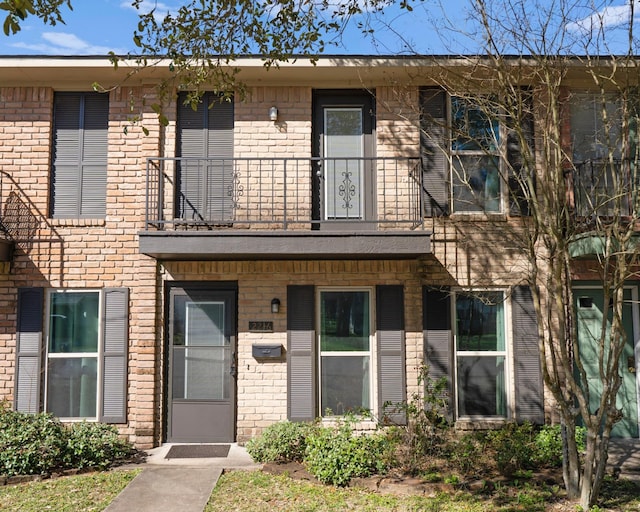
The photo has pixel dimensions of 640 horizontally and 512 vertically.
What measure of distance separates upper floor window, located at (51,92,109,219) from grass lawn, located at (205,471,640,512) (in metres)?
4.50

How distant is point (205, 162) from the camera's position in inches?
325

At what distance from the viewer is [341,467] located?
6422 millimetres

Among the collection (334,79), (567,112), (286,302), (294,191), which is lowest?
(286,302)

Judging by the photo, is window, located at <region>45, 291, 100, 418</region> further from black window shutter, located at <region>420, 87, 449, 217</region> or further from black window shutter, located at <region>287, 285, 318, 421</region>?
black window shutter, located at <region>420, 87, 449, 217</region>

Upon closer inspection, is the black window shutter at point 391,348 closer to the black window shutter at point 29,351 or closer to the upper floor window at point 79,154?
the upper floor window at point 79,154

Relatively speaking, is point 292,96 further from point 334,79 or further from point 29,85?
point 29,85

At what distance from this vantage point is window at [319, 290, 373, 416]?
8047mm

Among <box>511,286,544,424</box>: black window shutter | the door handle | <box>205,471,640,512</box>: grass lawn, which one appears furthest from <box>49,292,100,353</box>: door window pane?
→ <box>511,286,544,424</box>: black window shutter

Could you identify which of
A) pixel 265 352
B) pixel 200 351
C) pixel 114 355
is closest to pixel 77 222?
pixel 114 355

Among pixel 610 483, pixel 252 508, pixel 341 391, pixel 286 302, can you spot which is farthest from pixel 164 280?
pixel 610 483

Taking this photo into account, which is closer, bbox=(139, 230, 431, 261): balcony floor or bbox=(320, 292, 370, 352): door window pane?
bbox=(139, 230, 431, 261): balcony floor

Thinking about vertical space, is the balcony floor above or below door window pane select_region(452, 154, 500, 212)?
below

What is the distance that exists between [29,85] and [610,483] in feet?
30.1

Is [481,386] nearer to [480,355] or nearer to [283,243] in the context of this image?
[480,355]
